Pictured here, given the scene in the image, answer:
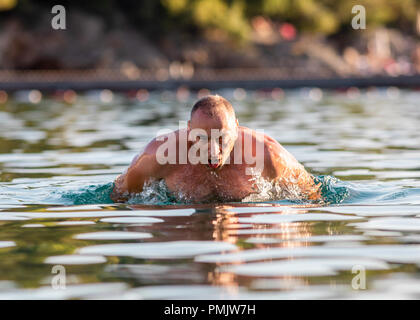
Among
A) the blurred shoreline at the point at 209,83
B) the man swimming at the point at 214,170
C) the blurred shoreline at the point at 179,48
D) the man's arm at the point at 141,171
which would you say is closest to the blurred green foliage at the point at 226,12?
the blurred shoreline at the point at 179,48

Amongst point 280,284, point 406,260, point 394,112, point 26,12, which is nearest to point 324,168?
point 406,260

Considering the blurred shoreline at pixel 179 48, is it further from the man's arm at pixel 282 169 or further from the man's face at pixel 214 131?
the man's face at pixel 214 131

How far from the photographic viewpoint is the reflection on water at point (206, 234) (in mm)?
4602

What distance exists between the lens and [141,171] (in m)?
7.55

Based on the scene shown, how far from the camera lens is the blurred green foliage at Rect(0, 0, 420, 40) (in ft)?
148

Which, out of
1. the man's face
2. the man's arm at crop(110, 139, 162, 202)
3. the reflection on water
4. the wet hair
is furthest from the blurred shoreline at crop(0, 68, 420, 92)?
the man's face

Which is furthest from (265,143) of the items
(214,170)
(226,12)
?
(226,12)

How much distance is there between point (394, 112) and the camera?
21.0 m

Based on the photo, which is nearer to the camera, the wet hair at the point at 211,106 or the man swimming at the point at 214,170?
the wet hair at the point at 211,106

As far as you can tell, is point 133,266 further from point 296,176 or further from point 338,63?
point 338,63

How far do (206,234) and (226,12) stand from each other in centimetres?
4327

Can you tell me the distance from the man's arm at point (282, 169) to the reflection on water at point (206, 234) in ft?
0.82

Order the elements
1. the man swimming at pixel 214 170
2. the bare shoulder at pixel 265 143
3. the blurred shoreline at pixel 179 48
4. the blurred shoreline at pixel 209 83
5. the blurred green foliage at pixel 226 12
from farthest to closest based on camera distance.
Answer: the blurred green foliage at pixel 226 12
the blurred shoreline at pixel 179 48
the blurred shoreline at pixel 209 83
the bare shoulder at pixel 265 143
the man swimming at pixel 214 170

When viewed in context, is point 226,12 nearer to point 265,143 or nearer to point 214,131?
point 265,143
